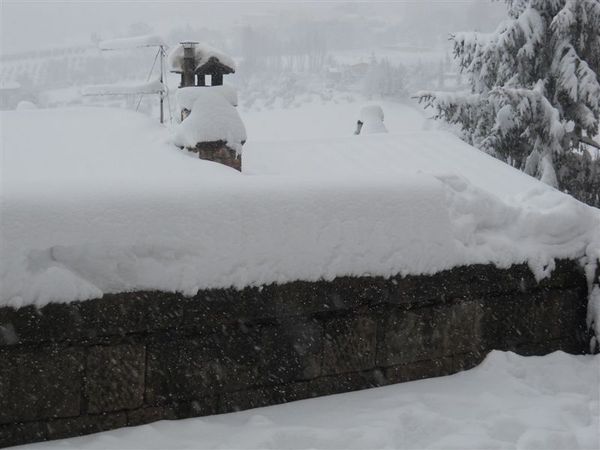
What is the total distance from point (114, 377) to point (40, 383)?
11.6 inches

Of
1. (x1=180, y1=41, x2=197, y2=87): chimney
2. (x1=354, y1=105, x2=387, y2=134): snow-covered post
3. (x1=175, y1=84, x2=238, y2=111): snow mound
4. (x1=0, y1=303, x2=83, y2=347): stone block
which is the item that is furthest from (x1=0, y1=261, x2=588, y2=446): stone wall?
(x1=354, y1=105, x2=387, y2=134): snow-covered post

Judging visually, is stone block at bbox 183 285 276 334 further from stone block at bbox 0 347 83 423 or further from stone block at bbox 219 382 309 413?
stone block at bbox 0 347 83 423

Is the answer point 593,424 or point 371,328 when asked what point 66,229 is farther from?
point 593,424

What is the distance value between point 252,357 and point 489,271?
1.33 metres

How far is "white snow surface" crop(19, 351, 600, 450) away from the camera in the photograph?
287cm

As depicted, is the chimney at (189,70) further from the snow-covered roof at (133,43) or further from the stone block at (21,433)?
the stone block at (21,433)

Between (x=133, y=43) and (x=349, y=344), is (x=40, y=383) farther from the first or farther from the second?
(x=133, y=43)

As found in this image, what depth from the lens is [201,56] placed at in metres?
8.49

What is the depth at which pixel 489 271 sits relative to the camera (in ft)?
11.6

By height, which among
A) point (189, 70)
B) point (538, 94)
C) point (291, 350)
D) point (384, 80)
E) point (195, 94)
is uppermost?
point (189, 70)

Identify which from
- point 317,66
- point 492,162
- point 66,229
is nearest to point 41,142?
point 492,162

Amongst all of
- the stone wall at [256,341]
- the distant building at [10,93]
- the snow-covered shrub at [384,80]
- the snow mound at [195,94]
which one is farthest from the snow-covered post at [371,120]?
the stone wall at [256,341]

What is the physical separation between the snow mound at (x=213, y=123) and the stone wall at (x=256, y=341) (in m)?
4.44

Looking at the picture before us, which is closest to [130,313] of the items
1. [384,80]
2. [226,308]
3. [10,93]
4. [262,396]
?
[226,308]
